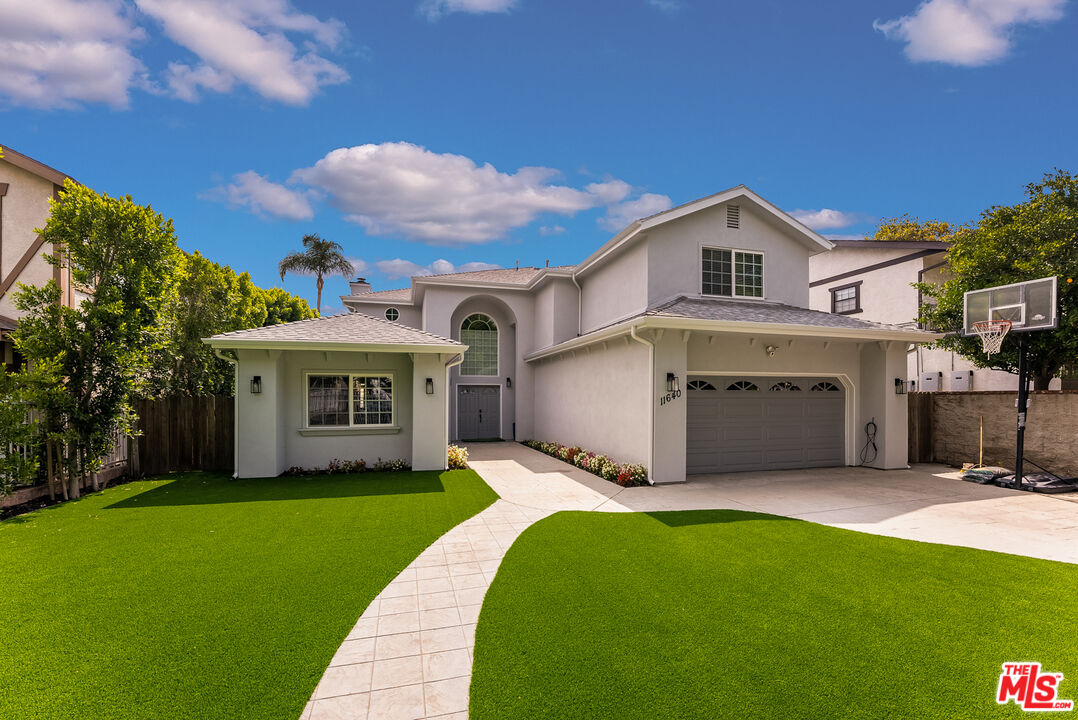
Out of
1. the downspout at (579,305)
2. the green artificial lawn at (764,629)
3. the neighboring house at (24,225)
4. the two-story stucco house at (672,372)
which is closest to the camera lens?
the green artificial lawn at (764,629)

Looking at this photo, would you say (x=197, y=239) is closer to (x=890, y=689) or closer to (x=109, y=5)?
(x=109, y=5)

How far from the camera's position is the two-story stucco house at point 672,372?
31.4 ft

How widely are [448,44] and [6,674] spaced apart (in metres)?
13.3

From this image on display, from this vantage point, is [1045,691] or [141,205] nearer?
[1045,691]

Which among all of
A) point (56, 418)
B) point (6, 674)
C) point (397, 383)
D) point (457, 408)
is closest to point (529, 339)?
point (457, 408)

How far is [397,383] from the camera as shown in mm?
10992

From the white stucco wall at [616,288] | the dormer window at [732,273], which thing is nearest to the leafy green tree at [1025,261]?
the dormer window at [732,273]

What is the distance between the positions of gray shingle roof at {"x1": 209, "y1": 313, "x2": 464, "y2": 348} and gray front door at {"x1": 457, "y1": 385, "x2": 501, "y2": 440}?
20.5ft

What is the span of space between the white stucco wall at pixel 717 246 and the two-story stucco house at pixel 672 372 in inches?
1.5

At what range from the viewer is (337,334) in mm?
10258

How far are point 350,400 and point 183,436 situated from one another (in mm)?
3776

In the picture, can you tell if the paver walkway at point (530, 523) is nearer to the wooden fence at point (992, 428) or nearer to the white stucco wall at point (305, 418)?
the wooden fence at point (992, 428)

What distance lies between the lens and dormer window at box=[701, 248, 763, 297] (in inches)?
485

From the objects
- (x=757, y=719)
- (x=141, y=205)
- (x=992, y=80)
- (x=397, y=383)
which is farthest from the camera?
(x=992, y=80)
